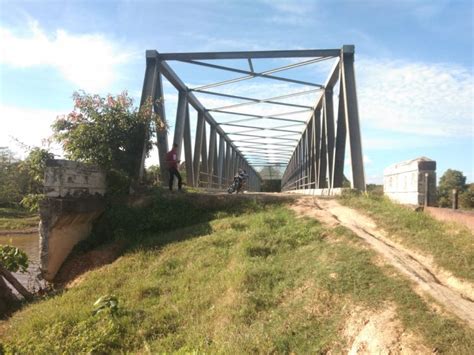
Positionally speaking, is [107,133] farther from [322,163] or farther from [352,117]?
[322,163]

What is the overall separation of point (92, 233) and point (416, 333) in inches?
302

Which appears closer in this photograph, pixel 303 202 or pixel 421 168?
pixel 421 168

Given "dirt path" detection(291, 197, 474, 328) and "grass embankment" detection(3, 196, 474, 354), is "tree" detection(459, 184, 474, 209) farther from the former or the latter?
"grass embankment" detection(3, 196, 474, 354)

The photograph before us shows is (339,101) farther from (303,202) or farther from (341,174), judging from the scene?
(303,202)

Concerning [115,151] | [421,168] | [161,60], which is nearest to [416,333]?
[421,168]

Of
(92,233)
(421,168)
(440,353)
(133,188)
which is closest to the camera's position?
(440,353)

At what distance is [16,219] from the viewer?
3691cm

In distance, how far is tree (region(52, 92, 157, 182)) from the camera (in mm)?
10641

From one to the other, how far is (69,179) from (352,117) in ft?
22.9

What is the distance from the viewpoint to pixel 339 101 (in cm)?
1309

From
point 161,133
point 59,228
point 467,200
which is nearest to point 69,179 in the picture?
point 59,228

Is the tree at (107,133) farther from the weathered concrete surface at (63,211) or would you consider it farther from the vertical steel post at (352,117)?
the vertical steel post at (352,117)

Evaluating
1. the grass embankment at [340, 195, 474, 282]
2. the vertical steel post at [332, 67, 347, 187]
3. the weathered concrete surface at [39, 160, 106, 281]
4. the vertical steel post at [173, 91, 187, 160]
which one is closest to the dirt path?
the grass embankment at [340, 195, 474, 282]

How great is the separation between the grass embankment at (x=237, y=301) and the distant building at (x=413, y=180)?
176cm
